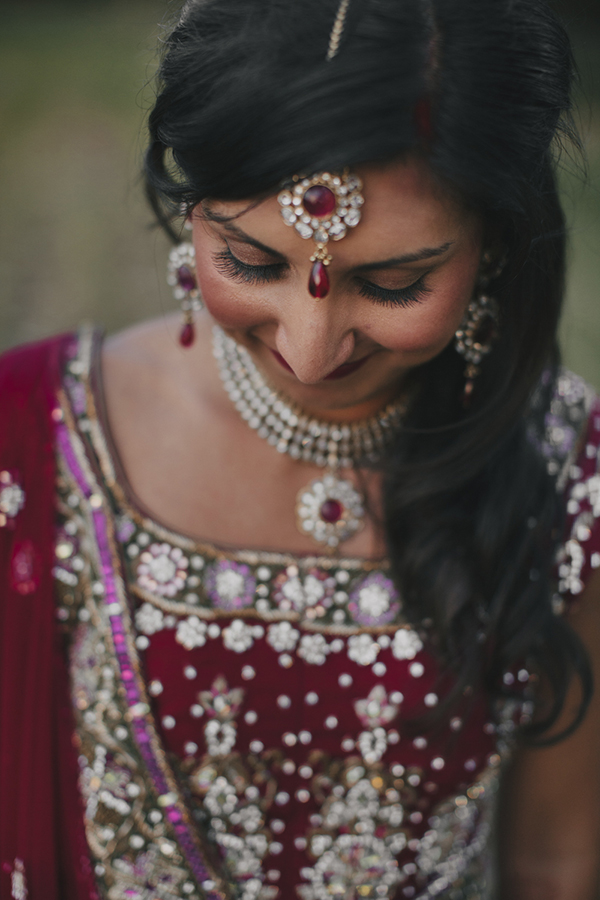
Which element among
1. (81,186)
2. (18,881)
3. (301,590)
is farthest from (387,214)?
(81,186)

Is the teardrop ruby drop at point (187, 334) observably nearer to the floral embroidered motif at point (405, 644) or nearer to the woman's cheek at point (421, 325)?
the woman's cheek at point (421, 325)

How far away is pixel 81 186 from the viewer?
3672 millimetres

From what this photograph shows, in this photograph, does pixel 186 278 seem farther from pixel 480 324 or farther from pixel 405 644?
pixel 405 644

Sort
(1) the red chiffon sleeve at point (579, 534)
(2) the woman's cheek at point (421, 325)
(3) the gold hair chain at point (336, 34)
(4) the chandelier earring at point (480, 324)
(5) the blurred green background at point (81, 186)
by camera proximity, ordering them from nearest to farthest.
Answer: (3) the gold hair chain at point (336, 34), (2) the woman's cheek at point (421, 325), (4) the chandelier earring at point (480, 324), (1) the red chiffon sleeve at point (579, 534), (5) the blurred green background at point (81, 186)

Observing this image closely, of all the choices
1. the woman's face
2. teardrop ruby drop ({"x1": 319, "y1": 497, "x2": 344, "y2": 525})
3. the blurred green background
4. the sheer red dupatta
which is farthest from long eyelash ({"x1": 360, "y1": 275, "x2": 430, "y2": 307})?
the blurred green background

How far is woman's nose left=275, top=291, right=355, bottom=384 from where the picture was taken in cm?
73

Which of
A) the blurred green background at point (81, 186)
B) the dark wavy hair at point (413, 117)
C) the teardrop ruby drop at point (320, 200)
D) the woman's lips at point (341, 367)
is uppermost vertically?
the blurred green background at point (81, 186)

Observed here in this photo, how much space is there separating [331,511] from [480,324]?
309 mm

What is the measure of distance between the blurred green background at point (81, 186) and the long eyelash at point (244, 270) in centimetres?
214

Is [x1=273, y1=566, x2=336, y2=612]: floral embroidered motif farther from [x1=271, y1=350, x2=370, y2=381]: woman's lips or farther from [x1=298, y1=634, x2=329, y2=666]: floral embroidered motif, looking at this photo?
[x1=271, y1=350, x2=370, y2=381]: woman's lips

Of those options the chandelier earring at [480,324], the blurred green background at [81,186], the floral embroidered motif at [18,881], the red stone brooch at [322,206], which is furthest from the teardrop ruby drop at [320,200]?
the blurred green background at [81,186]

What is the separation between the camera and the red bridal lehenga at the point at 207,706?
987 mm

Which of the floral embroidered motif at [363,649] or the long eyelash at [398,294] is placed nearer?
the long eyelash at [398,294]

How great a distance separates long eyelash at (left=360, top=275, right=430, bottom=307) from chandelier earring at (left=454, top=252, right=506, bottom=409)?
0.43 ft
